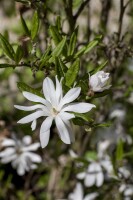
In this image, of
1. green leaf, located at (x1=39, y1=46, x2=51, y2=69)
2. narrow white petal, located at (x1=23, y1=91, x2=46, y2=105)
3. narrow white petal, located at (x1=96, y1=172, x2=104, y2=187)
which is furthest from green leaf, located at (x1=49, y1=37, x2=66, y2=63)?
narrow white petal, located at (x1=96, y1=172, x2=104, y2=187)

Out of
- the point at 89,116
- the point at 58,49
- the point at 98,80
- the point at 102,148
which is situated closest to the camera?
the point at 98,80

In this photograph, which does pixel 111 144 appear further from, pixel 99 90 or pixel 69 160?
pixel 99 90

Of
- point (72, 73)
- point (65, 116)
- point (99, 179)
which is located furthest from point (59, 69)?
point (99, 179)

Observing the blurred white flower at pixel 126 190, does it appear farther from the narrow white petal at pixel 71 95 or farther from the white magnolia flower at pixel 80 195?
the narrow white petal at pixel 71 95

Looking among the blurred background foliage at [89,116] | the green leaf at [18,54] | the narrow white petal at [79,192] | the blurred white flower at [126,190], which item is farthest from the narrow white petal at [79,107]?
the narrow white petal at [79,192]

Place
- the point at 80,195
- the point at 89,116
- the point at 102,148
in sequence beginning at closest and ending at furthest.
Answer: the point at 89,116
the point at 102,148
the point at 80,195

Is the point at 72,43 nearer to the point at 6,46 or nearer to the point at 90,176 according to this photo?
the point at 6,46
